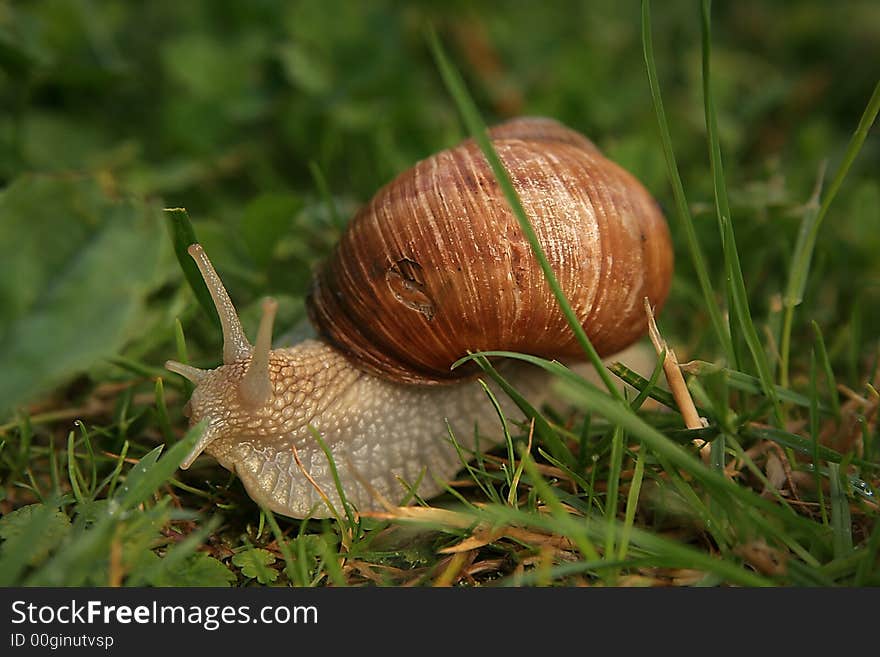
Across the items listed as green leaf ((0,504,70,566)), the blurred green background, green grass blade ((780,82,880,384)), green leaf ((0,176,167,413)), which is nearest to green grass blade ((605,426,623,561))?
green grass blade ((780,82,880,384))

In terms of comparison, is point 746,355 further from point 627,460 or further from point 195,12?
point 195,12

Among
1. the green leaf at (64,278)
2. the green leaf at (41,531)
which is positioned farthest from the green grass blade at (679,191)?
the green leaf at (41,531)

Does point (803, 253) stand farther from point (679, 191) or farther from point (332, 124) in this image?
point (332, 124)

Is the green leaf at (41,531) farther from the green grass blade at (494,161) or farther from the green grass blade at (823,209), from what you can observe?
the green grass blade at (823,209)

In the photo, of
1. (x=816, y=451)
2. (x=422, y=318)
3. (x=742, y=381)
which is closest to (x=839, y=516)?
(x=816, y=451)

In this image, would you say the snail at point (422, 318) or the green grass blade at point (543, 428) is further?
the snail at point (422, 318)

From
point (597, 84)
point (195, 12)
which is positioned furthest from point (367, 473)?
point (195, 12)
